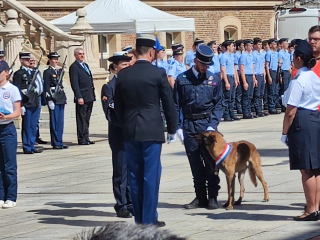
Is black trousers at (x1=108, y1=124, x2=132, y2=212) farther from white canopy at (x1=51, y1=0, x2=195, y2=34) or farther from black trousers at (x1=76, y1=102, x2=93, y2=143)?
white canopy at (x1=51, y1=0, x2=195, y2=34)

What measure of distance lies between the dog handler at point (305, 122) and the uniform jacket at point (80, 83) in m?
8.42

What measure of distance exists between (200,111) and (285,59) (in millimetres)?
14063

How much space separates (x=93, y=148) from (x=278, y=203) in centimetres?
694

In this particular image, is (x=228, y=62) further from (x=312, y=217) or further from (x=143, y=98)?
(x=143, y=98)

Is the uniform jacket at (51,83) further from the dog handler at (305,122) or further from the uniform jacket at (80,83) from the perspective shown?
the dog handler at (305,122)

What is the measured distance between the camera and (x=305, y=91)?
25.2ft

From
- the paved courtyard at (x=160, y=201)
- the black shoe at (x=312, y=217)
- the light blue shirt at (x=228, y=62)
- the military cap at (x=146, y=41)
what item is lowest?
the paved courtyard at (x=160, y=201)

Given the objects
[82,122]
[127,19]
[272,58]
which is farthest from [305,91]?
[272,58]

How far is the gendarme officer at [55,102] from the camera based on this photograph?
15383mm

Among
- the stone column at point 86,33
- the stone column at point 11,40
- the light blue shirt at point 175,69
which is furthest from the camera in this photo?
the stone column at point 86,33

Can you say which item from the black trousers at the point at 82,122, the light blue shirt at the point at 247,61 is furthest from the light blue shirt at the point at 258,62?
the black trousers at the point at 82,122

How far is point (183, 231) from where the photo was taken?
24.6ft

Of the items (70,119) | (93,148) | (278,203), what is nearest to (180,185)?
(278,203)

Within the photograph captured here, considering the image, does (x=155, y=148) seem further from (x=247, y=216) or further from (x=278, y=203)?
(x=278, y=203)
